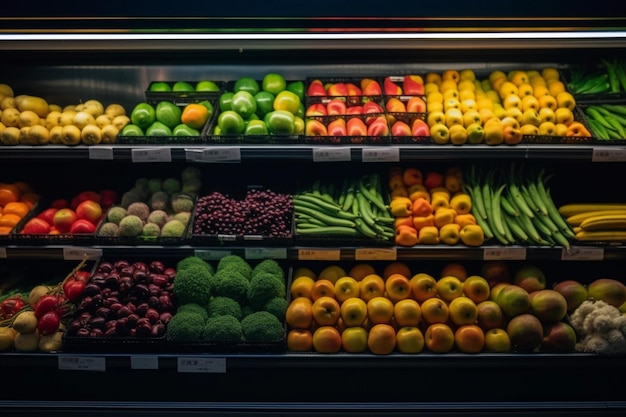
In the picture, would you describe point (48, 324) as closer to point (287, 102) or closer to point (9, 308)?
point (9, 308)

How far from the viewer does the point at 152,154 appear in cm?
282

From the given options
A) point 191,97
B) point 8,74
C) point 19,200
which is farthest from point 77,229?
point 8,74

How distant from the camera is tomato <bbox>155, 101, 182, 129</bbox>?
3.06 metres

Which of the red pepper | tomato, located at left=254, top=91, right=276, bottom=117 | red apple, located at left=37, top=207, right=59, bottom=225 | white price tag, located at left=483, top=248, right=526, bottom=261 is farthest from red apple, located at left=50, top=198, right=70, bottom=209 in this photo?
white price tag, located at left=483, top=248, right=526, bottom=261

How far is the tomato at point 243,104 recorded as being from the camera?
9.96 ft

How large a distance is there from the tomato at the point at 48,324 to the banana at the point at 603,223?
2680mm

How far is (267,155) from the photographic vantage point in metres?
2.81

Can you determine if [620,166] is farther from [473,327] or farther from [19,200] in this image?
[19,200]

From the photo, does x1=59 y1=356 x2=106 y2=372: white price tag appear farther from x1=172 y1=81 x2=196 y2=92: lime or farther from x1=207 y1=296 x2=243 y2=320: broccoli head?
x1=172 y1=81 x2=196 y2=92: lime

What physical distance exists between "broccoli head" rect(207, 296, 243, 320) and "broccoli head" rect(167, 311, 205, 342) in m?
0.11

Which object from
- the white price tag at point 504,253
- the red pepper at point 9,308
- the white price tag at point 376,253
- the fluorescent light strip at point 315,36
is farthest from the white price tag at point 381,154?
the red pepper at point 9,308

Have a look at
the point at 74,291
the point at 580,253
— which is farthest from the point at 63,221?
the point at 580,253
